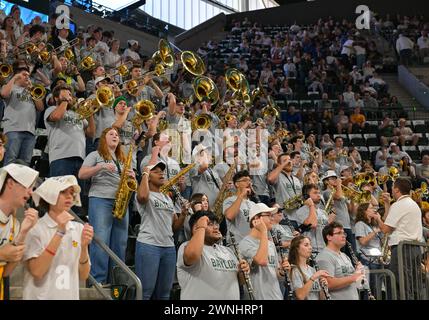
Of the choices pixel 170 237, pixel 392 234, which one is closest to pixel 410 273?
pixel 392 234

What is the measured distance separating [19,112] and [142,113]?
1.57 meters

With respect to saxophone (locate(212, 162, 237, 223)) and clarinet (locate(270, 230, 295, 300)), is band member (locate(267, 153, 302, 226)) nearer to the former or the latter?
saxophone (locate(212, 162, 237, 223))

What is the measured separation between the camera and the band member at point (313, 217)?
8305mm

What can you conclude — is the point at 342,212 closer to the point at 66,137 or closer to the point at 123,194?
the point at 123,194

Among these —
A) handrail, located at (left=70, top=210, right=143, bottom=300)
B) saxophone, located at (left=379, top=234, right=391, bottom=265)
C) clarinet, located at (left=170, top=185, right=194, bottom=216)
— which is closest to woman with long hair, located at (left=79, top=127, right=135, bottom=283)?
handrail, located at (left=70, top=210, right=143, bottom=300)

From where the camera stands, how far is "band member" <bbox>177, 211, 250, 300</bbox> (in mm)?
5691

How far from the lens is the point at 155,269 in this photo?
6.36 meters

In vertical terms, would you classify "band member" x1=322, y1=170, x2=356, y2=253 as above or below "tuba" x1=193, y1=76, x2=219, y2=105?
below

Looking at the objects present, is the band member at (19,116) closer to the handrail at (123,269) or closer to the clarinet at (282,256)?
the handrail at (123,269)

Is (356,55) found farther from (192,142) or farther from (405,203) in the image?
(405,203)

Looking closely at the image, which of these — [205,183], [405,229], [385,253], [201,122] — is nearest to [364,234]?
[385,253]

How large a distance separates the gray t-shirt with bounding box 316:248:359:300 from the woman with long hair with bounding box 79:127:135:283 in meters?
1.91

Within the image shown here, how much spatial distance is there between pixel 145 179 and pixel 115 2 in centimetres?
1676

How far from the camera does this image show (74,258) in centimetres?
457
